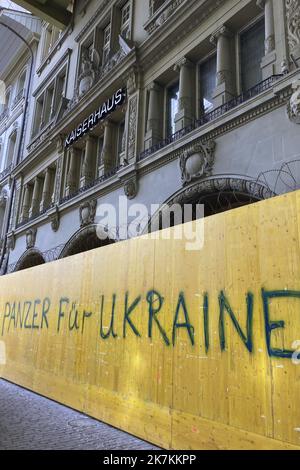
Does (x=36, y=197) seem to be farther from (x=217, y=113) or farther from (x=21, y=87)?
(x=217, y=113)

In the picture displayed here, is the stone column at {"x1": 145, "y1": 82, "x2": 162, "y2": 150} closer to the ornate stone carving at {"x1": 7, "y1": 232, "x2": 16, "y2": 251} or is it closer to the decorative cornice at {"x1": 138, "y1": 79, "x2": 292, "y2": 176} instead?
the decorative cornice at {"x1": 138, "y1": 79, "x2": 292, "y2": 176}

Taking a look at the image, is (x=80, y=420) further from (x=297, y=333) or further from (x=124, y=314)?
(x=297, y=333)

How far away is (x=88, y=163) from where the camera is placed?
1474 centimetres

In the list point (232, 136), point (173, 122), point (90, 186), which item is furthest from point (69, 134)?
point (232, 136)

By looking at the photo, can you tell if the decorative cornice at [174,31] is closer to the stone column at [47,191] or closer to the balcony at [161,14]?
the balcony at [161,14]

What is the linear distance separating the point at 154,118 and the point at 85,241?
528 cm

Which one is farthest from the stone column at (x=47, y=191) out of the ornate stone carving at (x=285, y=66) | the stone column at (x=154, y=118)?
the ornate stone carving at (x=285, y=66)

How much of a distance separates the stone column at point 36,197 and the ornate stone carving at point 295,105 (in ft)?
46.9

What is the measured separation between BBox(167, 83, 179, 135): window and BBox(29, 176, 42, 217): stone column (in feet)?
31.8

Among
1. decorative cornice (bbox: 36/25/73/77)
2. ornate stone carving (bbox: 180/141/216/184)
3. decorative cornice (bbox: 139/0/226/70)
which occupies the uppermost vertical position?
decorative cornice (bbox: 36/25/73/77)

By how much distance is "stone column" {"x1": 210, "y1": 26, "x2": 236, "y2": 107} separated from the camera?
910 centimetres

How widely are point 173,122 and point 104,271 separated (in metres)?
6.14

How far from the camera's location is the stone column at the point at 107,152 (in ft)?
44.1

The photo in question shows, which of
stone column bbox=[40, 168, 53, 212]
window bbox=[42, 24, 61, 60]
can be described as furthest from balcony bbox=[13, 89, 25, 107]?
stone column bbox=[40, 168, 53, 212]
